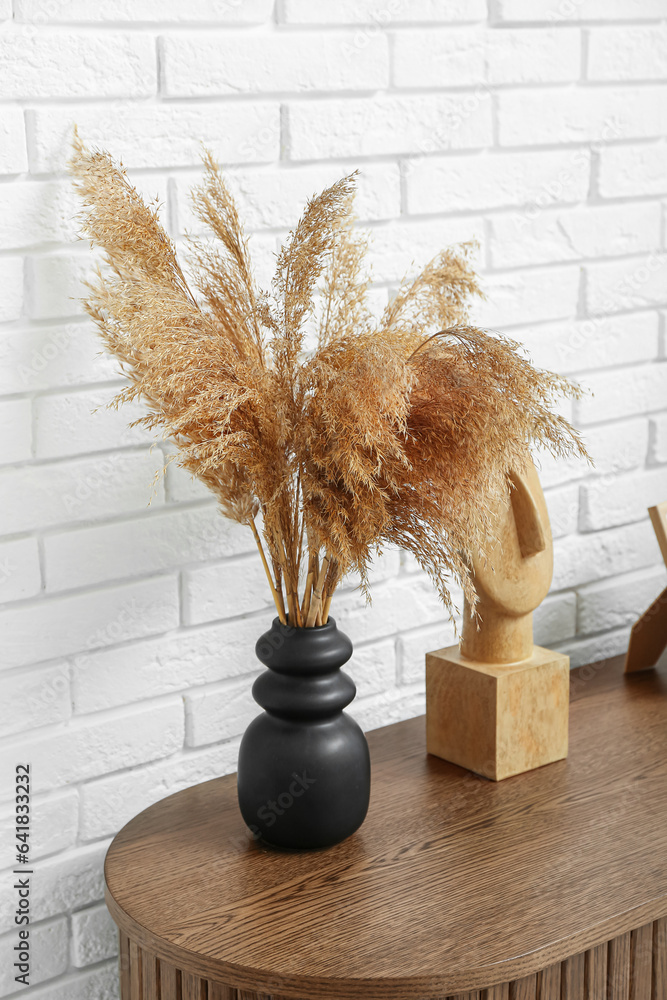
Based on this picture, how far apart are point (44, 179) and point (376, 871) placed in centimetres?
69

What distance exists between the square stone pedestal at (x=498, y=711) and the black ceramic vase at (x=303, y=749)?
0.59 ft

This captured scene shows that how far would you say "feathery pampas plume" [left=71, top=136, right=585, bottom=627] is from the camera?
2.72ft

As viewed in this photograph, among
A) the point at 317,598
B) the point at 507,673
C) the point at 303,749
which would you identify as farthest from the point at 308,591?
the point at 507,673

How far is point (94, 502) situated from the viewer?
3.42ft

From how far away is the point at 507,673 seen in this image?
1.10 metres

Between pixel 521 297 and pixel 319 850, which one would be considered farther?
pixel 521 297

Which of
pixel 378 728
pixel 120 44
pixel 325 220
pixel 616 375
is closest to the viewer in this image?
pixel 325 220

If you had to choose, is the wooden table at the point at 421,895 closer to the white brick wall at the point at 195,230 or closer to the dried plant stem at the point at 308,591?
the white brick wall at the point at 195,230

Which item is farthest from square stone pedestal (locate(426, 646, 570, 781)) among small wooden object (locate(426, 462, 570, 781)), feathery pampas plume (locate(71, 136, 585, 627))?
feathery pampas plume (locate(71, 136, 585, 627))

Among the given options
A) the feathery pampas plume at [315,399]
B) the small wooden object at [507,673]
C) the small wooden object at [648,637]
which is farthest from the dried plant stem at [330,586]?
the small wooden object at [648,637]

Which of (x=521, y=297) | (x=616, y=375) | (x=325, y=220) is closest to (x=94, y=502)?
(x=325, y=220)

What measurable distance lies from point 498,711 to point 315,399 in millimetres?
422

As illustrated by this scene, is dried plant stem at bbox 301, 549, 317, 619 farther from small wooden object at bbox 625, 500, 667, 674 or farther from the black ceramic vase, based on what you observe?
small wooden object at bbox 625, 500, 667, 674

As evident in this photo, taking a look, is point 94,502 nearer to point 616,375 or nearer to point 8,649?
point 8,649
